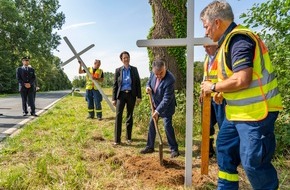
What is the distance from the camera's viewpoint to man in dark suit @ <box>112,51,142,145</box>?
6.33 metres

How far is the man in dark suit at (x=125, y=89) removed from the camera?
20.8ft

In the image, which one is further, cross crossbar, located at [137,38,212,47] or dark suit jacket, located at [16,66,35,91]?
dark suit jacket, located at [16,66,35,91]

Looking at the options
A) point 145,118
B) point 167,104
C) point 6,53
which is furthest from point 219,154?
point 6,53

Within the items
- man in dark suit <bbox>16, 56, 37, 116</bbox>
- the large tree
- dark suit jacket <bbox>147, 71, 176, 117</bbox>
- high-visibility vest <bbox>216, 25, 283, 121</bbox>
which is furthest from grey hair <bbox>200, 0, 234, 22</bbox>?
man in dark suit <bbox>16, 56, 37, 116</bbox>

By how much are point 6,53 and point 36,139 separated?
36747 millimetres

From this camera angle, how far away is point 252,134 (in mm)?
2328

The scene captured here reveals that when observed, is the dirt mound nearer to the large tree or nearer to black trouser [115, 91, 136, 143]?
black trouser [115, 91, 136, 143]

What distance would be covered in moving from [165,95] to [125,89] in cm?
136

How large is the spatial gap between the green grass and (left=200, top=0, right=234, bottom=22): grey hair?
2204 millimetres

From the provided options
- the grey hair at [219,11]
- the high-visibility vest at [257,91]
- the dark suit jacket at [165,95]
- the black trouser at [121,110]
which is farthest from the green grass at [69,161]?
the grey hair at [219,11]

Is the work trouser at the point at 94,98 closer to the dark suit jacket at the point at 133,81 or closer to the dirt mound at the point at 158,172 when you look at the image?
the dark suit jacket at the point at 133,81

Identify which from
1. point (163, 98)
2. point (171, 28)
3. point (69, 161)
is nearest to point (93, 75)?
point (171, 28)

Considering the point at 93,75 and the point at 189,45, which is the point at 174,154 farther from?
the point at 93,75

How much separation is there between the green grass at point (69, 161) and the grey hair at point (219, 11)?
2.20m
